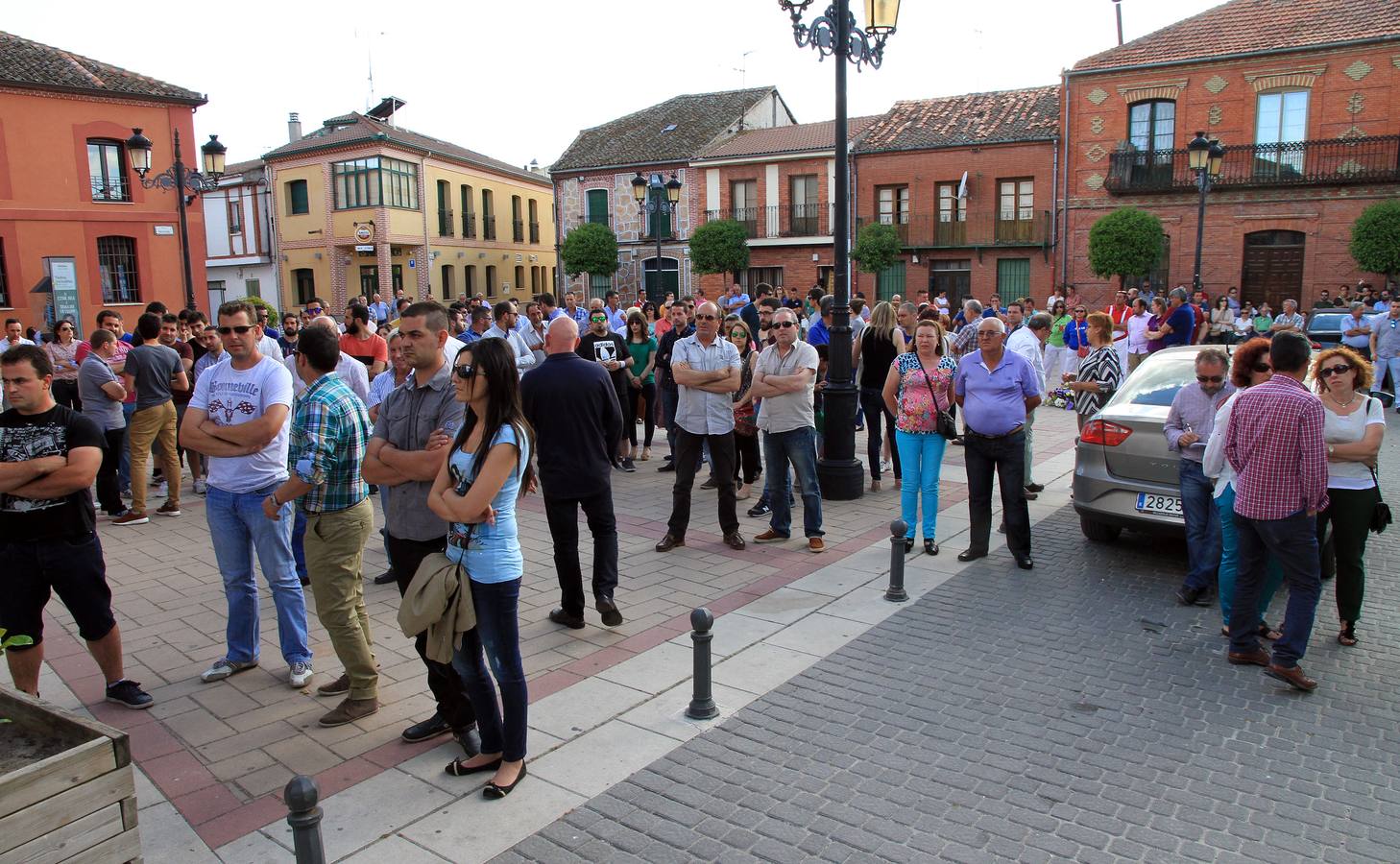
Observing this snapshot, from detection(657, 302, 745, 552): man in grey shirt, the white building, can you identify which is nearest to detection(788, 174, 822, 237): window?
the white building

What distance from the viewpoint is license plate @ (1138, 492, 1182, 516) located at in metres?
6.76

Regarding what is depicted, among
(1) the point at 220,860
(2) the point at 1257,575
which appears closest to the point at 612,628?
(1) the point at 220,860

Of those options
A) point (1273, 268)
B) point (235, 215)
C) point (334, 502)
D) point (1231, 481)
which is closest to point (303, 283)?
point (235, 215)

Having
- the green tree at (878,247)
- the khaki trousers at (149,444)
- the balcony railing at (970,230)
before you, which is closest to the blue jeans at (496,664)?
the khaki trousers at (149,444)

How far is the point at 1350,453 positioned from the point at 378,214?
37.2m

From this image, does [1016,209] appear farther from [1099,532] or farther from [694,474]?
[694,474]

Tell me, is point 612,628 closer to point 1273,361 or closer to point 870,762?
point 870,762

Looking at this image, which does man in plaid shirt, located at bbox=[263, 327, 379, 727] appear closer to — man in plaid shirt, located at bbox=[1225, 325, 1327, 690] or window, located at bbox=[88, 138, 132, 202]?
man in plaid shirt, located at bbox=[1225, 325, 1327, 690]

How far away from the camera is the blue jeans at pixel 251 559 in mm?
4949

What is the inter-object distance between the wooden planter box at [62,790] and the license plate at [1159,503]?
6448mm

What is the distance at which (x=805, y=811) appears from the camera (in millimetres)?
3789

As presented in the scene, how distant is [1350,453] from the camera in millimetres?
5070

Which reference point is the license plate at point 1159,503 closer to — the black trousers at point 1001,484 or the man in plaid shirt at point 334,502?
the black trousers at point 1001,484

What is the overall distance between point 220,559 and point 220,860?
1.97 metres
